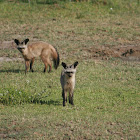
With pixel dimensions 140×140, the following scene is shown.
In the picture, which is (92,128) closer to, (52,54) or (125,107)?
(125,107)

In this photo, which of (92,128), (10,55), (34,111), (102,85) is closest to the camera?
(92,128)

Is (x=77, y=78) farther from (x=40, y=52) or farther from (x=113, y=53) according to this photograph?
(x=113, y=53)

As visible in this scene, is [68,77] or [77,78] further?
[77,78]

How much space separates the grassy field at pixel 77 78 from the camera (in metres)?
6.18

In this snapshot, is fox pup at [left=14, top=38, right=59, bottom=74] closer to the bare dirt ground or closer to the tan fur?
the tan fur

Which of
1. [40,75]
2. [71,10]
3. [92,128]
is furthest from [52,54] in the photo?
[71,10]

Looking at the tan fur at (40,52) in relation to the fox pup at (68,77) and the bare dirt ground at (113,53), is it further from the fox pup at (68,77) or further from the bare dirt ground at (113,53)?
the fox pup at (68,77)

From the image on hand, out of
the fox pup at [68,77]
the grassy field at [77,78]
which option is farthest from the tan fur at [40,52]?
the fox pup at [68,77]

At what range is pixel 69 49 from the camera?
13078 millimetres

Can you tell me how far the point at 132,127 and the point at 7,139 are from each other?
205cm

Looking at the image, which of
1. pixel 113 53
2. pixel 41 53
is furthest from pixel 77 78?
pixel 113 53

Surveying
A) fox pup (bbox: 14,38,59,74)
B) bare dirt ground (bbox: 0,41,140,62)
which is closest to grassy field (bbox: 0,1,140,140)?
bare dirt ground (bbox: 0,41,140,62)

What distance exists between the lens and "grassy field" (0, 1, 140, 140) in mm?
6184

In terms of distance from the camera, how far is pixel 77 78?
1017 cm
